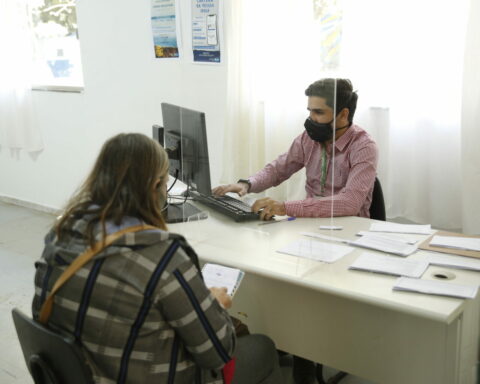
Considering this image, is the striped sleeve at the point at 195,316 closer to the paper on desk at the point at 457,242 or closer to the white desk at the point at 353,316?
the white desk at the point at 353,316

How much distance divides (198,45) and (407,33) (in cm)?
104

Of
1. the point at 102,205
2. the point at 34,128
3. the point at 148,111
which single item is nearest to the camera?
the point at 102,205

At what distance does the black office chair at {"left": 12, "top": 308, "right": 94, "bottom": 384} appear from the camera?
116cm

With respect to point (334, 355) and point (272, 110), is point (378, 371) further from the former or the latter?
point (272, 110)

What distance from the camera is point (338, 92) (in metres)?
2.15

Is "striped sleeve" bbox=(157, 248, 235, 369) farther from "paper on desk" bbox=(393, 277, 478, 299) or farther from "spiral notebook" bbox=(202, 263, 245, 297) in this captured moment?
"paper on desk" bbox=(393, 277, 478, 299)

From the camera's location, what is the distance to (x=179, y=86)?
3.73m

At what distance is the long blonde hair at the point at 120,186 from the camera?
122 cm

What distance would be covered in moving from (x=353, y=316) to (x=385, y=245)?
35cm

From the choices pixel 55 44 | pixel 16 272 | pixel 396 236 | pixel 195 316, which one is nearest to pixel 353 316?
pixel 396 236

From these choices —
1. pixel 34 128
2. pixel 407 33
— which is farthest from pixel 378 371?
pixel 34 128

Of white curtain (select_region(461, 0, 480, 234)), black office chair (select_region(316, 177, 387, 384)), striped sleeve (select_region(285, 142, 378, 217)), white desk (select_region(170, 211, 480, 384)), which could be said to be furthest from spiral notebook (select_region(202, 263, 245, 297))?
white curtain (select_region(461, 0, 480, 234))

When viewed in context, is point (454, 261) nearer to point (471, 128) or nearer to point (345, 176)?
point (345, 176)

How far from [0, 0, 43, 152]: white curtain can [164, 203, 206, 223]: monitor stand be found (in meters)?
2.79
